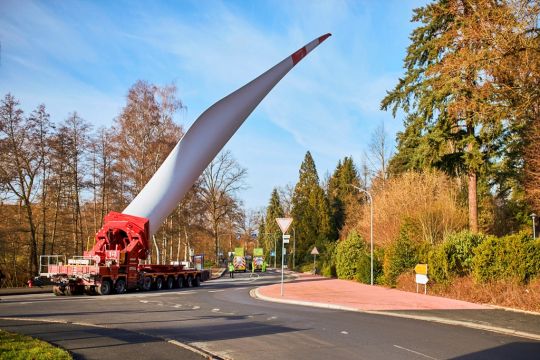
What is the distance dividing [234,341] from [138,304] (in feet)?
30.6

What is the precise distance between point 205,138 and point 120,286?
49.2ft

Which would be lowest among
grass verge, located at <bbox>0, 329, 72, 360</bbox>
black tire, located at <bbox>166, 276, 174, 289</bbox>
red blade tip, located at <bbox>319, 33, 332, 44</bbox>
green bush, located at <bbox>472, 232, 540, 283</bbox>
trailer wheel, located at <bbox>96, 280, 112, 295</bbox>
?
black tire, located at <bbox>166, 276, 174, 289</bbox>

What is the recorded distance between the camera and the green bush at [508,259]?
1955 cm

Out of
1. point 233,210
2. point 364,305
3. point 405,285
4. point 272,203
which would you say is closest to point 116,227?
point 364,305

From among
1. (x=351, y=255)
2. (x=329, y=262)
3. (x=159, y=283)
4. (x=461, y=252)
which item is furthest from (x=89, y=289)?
(x=329, y=262)

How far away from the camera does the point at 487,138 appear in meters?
27.3

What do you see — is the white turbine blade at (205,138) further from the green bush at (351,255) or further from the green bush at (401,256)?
the green bush at (351,255)

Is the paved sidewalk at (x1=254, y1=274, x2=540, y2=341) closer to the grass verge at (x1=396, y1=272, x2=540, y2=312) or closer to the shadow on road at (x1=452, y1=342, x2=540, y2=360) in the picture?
the grass verge at (x1=396, y1=272, x2=540, y2=312)

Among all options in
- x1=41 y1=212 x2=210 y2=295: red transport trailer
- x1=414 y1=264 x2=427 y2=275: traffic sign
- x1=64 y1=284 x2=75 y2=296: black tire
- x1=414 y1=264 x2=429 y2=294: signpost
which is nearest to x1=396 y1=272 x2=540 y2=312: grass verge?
x1=414 y1=264 x2=429 y2=294: signpost

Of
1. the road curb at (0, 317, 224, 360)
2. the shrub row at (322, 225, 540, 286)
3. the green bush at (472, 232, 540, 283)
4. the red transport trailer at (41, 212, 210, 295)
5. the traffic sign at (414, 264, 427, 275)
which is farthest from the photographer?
the traffic sign at (414, 264, 427, 275)

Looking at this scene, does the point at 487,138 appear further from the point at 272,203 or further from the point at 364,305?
the point at 272,203

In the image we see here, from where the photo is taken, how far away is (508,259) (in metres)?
20.1

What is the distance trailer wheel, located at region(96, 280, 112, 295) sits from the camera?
23355 mm

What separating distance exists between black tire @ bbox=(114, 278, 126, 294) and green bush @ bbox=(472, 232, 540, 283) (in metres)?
16.2
